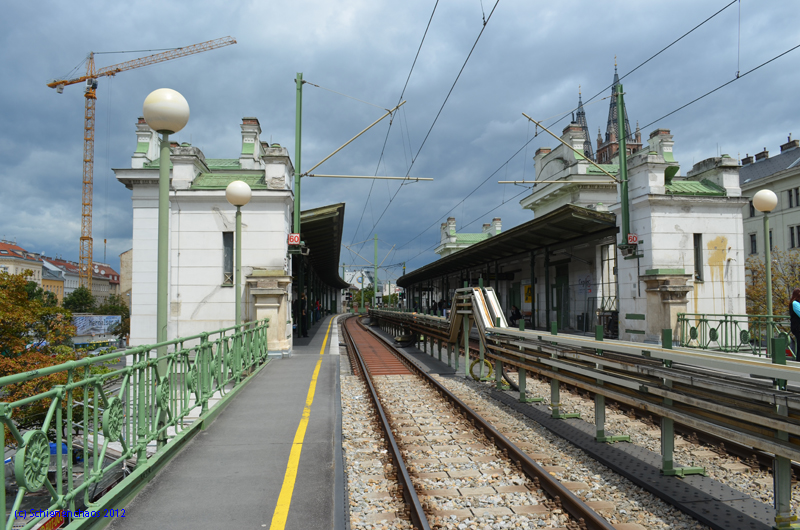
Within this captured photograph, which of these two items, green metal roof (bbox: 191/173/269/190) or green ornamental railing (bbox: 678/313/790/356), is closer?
green ornamental railing (bbox: 678/313/790/356)

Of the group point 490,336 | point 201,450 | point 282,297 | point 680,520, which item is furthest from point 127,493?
point 282,297

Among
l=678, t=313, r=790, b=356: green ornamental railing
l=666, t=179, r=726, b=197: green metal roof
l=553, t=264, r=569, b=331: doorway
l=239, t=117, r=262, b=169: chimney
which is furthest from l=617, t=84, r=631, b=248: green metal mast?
l=239, t=117, r=262, b=169: chimney

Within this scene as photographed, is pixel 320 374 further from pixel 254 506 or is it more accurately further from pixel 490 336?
pixel 254 506

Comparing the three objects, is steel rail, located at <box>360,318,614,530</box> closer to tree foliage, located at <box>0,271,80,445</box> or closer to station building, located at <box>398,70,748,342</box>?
station building, located at <box>398,70,748,342</box>

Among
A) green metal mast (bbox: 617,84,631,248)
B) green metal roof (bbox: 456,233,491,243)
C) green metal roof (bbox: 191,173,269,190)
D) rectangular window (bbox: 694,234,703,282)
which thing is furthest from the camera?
green metal roof (bbox: 456,233,491,243)

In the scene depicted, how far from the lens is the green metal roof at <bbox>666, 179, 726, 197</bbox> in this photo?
634 inches

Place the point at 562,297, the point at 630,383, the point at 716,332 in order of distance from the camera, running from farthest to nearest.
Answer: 1. the point at 562,297
2. the point at 716,332
3. the point at 630,383

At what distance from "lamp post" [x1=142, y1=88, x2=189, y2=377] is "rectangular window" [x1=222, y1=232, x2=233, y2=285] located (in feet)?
33.6

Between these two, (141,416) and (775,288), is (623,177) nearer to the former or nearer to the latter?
(775,288)

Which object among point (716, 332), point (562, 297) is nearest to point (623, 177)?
point (716, 332)

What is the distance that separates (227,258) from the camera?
15.2 m

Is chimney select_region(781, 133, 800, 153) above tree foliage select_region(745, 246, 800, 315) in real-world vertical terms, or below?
above

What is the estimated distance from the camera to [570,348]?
23.3ft

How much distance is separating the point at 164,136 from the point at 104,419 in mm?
2968
